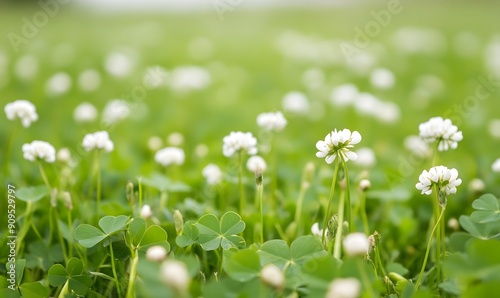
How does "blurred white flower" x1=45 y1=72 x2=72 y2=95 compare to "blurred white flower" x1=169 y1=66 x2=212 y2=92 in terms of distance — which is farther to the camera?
"blurred white flower" x1=169 y1=66 x2=212 y2=92

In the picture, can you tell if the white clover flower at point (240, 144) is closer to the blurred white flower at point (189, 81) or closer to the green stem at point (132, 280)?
the green stem at point (132, 280)

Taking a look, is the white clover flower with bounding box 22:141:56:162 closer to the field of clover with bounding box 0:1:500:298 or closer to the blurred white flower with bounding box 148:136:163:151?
the field of clover with bounding box 0:1:500:298

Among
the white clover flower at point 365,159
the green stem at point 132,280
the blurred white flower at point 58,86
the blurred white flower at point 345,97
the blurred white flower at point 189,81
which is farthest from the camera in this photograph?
the blurred white flower at point 189,81

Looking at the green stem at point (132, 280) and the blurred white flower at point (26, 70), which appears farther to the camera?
the blurred white flower at point (26, 70)

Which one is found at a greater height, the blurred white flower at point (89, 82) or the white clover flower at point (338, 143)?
the blurred white flower at point (89, 82)

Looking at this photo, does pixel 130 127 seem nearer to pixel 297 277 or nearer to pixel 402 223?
pixel 402 223

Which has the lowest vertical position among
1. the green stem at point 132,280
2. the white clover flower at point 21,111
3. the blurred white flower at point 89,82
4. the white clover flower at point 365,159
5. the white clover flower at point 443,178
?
the green stem at point 132,280

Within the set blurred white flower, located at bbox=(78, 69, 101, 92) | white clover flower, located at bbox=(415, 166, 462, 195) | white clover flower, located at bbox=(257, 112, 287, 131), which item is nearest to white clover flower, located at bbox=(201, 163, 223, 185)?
white clover flower, located at bbox=(257, 112, 287, 131)

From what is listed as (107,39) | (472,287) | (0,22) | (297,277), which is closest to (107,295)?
(297,277)

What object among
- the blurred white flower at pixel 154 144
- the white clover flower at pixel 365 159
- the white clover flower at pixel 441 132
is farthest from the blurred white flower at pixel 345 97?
the white clover flower at pixel 441 132
